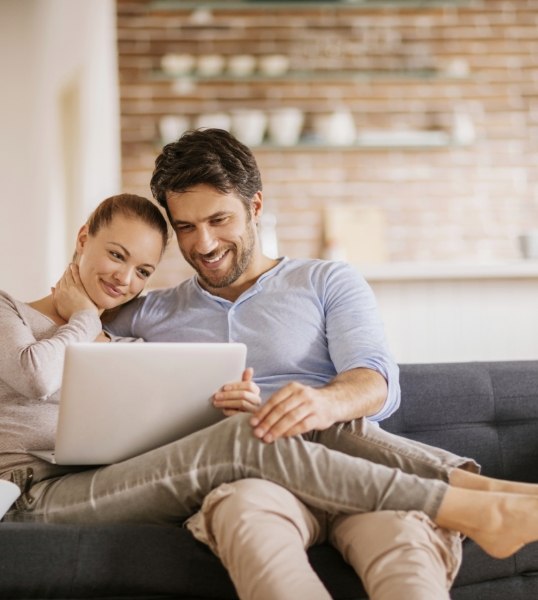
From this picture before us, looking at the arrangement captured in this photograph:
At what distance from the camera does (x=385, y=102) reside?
5.02 meters

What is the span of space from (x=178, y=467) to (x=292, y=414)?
229 mm

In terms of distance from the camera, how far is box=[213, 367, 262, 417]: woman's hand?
1.65 m

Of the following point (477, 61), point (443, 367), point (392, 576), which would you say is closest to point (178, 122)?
point (477, 61)

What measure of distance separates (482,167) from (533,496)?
12.3 ft

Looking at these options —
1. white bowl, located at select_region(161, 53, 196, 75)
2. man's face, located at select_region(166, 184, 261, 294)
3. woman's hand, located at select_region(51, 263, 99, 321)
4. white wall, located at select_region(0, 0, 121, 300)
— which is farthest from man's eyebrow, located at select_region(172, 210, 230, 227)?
white bowl, located at select_region(161, 53, 196, 75)

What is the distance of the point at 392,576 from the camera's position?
54.7 inches

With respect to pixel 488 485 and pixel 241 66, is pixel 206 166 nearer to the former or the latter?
pixel 488 485

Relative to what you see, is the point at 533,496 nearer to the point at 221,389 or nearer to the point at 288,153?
the point at 221,389

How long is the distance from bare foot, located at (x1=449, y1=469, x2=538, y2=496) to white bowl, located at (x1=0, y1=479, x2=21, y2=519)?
2.68 ft

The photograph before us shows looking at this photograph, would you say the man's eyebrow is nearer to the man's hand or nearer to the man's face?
the man's face

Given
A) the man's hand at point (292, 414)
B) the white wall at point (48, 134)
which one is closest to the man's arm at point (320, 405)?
the man's hand at point (292, 414)

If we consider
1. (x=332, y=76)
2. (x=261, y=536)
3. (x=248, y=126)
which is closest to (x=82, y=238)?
(x=261, y=536)

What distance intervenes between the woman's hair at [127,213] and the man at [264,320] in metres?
0.05

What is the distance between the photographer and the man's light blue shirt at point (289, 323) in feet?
6.46
